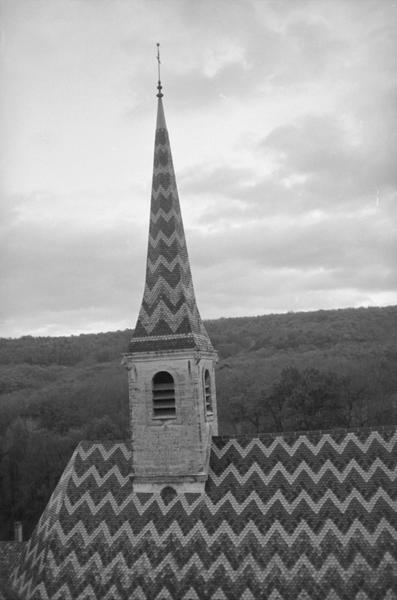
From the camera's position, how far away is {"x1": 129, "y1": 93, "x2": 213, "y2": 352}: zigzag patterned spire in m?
18.1

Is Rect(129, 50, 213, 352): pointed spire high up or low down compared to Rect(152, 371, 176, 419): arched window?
up

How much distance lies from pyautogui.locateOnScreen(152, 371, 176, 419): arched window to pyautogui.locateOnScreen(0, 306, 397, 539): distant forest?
24016 mm

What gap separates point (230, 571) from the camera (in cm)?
1490

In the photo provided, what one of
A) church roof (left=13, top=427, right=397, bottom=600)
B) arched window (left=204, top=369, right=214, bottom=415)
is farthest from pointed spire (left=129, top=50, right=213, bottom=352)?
church roof (left=13, top=427, right=397, bottom=600)

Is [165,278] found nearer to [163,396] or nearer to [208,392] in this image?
[163,396]

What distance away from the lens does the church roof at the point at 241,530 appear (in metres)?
14.5

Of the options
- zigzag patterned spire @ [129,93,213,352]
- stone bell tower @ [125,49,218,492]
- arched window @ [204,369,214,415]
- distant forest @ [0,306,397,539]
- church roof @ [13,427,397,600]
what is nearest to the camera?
church roof @ [13,427,397,600]

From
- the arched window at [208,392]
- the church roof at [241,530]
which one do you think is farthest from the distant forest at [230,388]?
the church roof at [241,530]

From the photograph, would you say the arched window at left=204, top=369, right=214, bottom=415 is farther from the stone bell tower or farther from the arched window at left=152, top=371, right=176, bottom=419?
the arched window at left=152, top=371, right=176, bottom=419

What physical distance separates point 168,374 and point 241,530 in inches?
204

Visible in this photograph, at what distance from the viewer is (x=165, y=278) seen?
1877 cm

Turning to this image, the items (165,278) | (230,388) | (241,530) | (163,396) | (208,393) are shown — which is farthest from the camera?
(230,388)

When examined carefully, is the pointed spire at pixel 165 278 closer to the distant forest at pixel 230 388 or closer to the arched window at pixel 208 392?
the arched window at pixel 208 392

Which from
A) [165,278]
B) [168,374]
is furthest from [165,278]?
[168,374]
